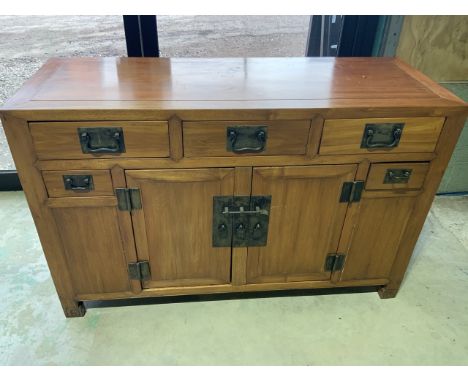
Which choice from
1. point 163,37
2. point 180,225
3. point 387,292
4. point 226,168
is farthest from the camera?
point 163,37

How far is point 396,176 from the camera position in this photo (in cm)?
133

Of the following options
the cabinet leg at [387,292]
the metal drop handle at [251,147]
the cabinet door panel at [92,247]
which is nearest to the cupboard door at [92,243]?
the cabinet door panel at [92,247]

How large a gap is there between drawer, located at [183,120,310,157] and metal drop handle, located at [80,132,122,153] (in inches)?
8.1

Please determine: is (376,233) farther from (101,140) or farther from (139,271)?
(101,140)

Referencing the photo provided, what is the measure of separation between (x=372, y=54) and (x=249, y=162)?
1.11 m

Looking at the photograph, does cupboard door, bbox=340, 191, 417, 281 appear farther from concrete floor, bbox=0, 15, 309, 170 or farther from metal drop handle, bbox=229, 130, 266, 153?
concrete floor, bbox=0, 15, 309, 170

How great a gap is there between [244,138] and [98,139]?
45 centimetres

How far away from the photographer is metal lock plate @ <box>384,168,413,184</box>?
1.32m

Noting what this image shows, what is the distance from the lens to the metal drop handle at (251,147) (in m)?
1.18

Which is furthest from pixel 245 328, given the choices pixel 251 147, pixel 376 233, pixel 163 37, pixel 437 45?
pixel 437 45

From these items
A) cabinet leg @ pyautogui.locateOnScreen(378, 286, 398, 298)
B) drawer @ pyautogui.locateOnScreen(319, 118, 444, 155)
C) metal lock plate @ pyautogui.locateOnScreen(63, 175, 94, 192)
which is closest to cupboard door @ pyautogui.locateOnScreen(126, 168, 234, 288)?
metal lock plate @ pyautogui.locateOnScreen(63, 175, 94, 192)
